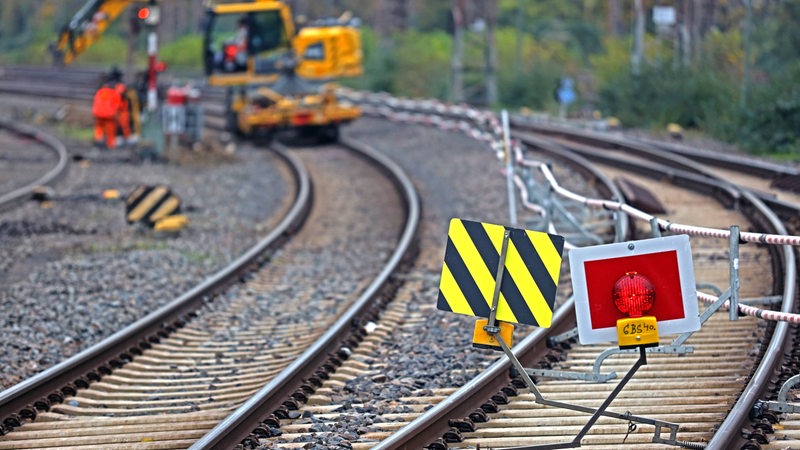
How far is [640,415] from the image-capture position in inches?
290

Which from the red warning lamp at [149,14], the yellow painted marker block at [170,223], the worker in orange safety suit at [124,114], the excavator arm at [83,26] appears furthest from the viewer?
the excavator arm at [83,26]

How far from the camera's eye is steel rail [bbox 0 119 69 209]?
57.8 ft

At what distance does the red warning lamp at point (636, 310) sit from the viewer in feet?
21.0

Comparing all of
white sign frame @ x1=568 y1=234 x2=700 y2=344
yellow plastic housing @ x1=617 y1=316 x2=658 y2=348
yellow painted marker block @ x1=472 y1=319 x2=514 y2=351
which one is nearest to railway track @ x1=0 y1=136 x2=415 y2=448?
yellow painted marker block @ x1=472 y1=319 x2=514 y2=351

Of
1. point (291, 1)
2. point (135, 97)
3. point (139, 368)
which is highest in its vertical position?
point (291, 1)

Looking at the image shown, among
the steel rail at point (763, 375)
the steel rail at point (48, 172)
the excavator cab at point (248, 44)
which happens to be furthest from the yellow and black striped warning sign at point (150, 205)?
the excavator cab at point (248, 44)

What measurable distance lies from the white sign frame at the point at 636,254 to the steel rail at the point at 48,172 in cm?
1209

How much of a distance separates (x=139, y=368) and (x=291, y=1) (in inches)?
909

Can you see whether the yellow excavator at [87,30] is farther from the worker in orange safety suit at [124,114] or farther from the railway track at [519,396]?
the railway track at [519,396]

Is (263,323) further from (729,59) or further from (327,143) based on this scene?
(729,59)

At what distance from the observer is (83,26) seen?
26.3 m

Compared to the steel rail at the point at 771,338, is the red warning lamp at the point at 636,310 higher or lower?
higher

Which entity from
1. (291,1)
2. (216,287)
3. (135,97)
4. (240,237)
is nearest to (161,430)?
(216,287)

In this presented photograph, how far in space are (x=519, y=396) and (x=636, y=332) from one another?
1.61 metres
